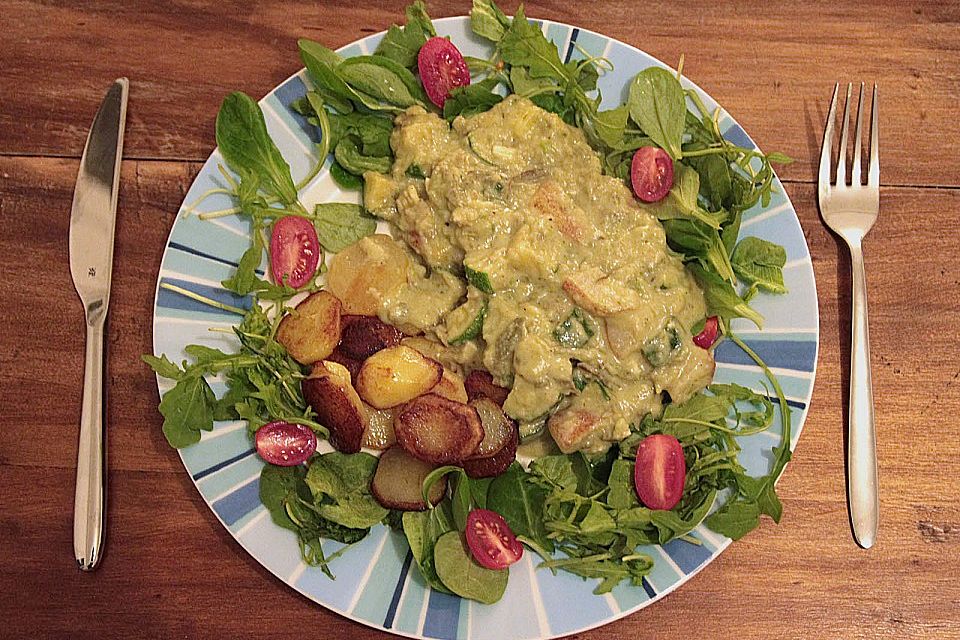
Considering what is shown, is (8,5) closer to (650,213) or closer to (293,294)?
(293,294)

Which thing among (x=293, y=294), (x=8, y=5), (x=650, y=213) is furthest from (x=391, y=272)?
(x=8, y=5)

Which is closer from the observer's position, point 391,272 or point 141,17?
point 391,272

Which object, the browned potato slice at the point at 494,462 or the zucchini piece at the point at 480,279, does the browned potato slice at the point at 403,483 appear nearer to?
the browned potato slice at the point at 494,462

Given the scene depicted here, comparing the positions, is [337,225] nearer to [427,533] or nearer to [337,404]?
[337,404]

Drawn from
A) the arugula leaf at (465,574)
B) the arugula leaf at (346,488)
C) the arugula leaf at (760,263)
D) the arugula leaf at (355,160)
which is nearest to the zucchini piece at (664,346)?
the arugula leaf at (760,263)

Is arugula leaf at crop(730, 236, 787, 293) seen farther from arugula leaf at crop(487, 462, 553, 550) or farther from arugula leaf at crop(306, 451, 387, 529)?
arugula leaf at crop(306, 451, 387, 529)

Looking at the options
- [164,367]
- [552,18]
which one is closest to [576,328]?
[164,367]

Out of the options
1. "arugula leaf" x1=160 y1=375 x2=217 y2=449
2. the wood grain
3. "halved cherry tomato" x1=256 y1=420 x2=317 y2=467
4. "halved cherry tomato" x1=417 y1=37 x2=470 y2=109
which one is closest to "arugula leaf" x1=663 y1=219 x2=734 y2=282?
the wood grain
